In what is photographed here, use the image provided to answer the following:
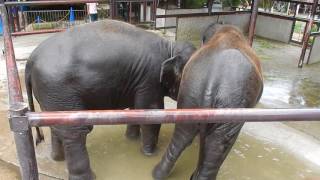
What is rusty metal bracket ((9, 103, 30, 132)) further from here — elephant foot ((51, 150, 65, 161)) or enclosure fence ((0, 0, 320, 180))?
elephant foot ((51, 150, 65, 161))

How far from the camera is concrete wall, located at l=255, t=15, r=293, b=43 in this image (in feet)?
32.6

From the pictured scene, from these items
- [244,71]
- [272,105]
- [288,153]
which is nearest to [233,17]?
[272,105]

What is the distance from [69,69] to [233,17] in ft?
25.9

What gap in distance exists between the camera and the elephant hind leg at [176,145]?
3.07m

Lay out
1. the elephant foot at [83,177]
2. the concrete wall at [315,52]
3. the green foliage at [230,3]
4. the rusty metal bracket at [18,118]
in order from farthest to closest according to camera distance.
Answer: the green foliage at [230,3] < the concrete wall at [315,52] < the elephant foot at [83,177] < the rusty metal bracket at [18,118]

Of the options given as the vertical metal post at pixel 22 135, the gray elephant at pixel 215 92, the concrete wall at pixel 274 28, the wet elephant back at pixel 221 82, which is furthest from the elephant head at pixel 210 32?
the concrete wall at pixel 274 28

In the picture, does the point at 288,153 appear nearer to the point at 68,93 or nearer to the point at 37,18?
the point at 68,93

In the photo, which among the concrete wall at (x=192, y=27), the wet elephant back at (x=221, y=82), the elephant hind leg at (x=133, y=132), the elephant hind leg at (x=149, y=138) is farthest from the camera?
the concrete wall at (x=192, y=27)

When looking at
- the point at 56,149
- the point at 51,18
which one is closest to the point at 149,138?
the point at 56,149

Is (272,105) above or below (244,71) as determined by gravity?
below

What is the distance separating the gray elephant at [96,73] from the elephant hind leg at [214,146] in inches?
34.5

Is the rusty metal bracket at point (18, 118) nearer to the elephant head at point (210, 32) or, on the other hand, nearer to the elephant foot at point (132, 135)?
the elephant head at point (210, 32)

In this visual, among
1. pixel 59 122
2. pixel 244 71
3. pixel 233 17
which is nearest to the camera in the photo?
pixel 59 122

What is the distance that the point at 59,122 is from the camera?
4.76 feet
